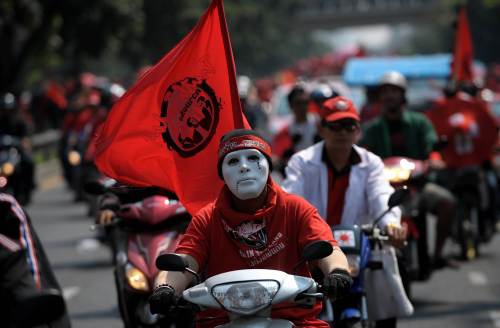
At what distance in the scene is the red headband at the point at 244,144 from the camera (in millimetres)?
6543

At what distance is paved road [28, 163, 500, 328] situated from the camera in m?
12.0

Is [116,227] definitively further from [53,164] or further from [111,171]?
[53,164]

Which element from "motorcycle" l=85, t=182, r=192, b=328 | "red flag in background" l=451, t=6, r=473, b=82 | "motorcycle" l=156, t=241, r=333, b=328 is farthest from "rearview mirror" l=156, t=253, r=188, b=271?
"red flag in background" l=451, t=6, r=473, b=82

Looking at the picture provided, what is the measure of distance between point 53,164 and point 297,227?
1246 inches

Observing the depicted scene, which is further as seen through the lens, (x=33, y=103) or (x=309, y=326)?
(x=33, y=103)

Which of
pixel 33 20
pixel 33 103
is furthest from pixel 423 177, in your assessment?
pixel 33 103

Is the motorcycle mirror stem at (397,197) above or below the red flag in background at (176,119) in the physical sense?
below

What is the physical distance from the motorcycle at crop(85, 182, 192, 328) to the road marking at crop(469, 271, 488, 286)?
5.01m

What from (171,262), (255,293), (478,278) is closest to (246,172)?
(171,262)

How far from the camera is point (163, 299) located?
6.09 m

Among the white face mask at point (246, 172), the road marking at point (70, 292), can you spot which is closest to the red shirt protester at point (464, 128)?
the road marking at point (70, 292)

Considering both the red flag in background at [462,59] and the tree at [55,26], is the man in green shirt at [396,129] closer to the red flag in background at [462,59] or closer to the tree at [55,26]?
the red flag in background at [462,59]

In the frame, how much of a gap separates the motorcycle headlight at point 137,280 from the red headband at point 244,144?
3.07m

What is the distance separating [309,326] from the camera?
20.8 ft
